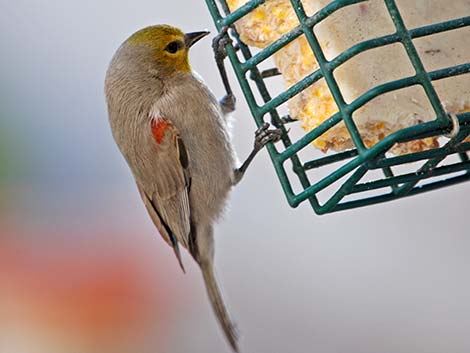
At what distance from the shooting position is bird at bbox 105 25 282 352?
309 cm

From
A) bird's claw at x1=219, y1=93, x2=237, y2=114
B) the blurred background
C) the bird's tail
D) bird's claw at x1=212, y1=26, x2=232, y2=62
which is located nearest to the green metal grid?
bird's claw at x1=212, y1=26, x2=232, y2=62

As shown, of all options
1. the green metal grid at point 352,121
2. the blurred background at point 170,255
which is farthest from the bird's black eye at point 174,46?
the blurred background at point 170,255

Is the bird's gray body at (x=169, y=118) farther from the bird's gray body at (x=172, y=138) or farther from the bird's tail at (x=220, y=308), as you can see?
the bird's tail at (x=220, y=308)

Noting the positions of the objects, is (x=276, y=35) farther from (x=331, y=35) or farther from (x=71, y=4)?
(x=71, y=4)

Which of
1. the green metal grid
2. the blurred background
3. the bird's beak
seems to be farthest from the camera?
the blurred background

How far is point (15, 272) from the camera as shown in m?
5.05

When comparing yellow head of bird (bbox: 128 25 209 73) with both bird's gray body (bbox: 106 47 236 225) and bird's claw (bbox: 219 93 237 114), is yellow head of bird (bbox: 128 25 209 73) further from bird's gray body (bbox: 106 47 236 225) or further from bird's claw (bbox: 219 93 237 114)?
bird's claw (bbox: 219 93 237 114)

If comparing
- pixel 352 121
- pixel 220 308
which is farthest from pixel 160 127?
pixel 352 121

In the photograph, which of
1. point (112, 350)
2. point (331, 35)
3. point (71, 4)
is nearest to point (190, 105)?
point (331, 35)

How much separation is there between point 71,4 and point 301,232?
2.10 metres

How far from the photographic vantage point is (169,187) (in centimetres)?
322

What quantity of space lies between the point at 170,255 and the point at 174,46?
96.4 inches

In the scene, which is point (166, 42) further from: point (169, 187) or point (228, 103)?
point (169, 187)

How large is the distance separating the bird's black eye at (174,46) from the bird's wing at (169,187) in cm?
24
